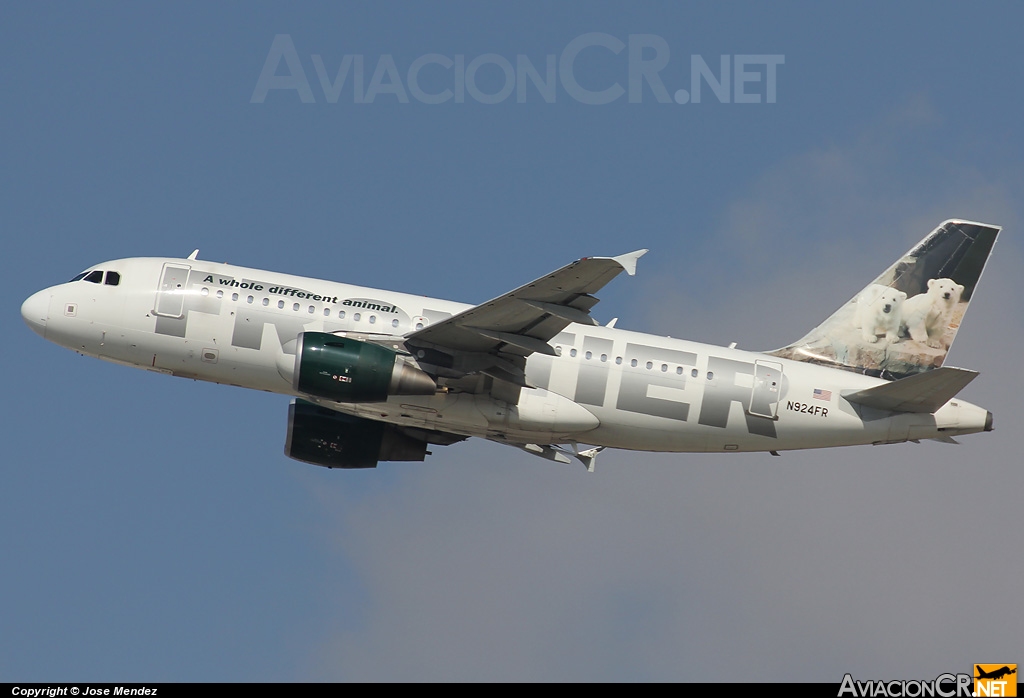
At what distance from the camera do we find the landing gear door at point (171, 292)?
48.2m

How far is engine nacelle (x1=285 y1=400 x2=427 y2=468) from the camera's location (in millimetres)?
51469

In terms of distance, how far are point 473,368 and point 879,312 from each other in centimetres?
1565

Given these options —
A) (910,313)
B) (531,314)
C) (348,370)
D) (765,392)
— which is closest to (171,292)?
(348,370)

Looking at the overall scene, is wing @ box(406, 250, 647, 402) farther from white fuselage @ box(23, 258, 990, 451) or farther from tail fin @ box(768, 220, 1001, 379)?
tail fin @ box(768, 220, 1001, 379)

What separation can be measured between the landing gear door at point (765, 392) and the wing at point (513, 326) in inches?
307

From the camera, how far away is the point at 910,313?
173 ft

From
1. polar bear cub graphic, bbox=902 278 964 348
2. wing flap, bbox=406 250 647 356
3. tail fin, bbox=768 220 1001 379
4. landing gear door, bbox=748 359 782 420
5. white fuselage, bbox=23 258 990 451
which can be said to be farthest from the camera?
polar bear cub graphic, bbox=902 278 964 348

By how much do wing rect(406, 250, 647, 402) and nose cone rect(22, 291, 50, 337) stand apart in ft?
41.1

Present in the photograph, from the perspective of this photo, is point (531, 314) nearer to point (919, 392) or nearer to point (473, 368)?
point (473, 368)

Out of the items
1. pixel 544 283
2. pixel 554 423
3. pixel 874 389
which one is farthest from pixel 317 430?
pixel 874 389

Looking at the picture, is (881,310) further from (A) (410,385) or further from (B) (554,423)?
(A) (410,385)

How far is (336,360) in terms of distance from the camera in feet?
151

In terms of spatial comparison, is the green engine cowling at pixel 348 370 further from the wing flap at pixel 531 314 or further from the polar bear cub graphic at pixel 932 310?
the polar bear cub graphic at pixel 932 310

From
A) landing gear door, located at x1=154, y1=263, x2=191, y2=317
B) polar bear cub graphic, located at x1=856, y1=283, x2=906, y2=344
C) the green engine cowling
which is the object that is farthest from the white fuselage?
polar bear cub graphic, located at x1=856, y1=283, x2=906, y2=344
